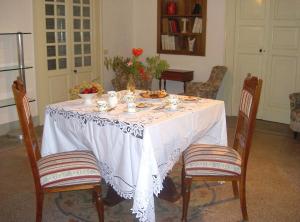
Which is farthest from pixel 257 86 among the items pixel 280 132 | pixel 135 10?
pixel 135 10

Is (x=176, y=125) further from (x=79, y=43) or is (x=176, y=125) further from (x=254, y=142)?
(x=79, y=43)

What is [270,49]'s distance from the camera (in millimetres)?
5699

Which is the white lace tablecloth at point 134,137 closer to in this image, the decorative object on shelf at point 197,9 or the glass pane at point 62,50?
the glass pane at point 62,50

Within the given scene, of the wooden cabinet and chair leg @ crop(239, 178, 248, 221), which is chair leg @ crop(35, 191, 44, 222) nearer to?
chair leg @ crop(239, 178, 248, 221)

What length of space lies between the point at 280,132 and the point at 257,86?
2796 millimetres

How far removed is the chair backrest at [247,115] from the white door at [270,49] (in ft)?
9.38

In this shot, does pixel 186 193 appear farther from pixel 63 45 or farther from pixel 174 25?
pixel 174 25

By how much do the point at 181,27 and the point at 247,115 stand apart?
13.5 ft

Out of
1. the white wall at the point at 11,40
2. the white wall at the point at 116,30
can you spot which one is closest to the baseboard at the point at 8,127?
the white wall at the point at 11,40

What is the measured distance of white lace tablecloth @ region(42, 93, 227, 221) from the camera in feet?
8.19

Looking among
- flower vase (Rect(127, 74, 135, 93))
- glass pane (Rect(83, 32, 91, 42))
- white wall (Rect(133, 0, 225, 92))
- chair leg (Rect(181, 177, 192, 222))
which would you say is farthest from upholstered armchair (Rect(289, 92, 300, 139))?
glass pane (Rect(83, 32, 91, 42))

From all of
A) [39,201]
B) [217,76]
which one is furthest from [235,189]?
[217,76]

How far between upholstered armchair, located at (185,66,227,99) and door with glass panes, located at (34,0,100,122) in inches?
69.7

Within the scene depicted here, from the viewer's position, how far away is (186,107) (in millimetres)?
3082
